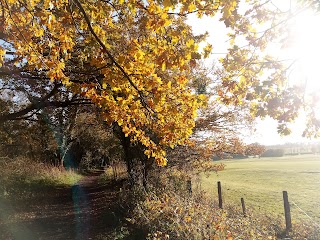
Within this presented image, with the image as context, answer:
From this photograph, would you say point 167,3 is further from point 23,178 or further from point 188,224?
point 23,178

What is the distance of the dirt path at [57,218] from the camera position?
26.3 ft

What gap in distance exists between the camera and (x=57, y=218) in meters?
10.2

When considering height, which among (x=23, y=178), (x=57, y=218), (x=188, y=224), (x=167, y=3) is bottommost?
(x=57, y=218)

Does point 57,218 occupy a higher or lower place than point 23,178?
lower

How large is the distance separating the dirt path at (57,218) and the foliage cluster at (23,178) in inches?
35.4

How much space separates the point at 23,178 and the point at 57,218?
19.9 ft

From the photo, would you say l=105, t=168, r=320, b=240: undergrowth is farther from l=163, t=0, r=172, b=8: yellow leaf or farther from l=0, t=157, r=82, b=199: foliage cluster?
l=0, t=157, r=82, b=199: foliage cluster

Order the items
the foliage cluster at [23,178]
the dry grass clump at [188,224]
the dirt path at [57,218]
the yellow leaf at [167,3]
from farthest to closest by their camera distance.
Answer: the foliage cluster at [23,178] < the dirt path at [57,218] < the dry grass clump at [188,224] < the yellow leaf at [167,3]

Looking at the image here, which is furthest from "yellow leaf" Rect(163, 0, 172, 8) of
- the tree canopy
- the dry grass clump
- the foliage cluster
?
the foliage cluster

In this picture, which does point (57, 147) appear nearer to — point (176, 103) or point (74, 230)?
point (74, 230)

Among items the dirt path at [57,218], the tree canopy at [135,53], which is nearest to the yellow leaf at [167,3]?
the tree canopy at [135,53]

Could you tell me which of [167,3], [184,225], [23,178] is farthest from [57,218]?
[167,3]

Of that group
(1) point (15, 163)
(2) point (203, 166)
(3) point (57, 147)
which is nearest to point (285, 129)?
(2) point (203, 166)

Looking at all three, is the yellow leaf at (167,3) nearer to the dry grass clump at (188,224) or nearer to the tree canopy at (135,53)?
the tree canopy at (135,53)
